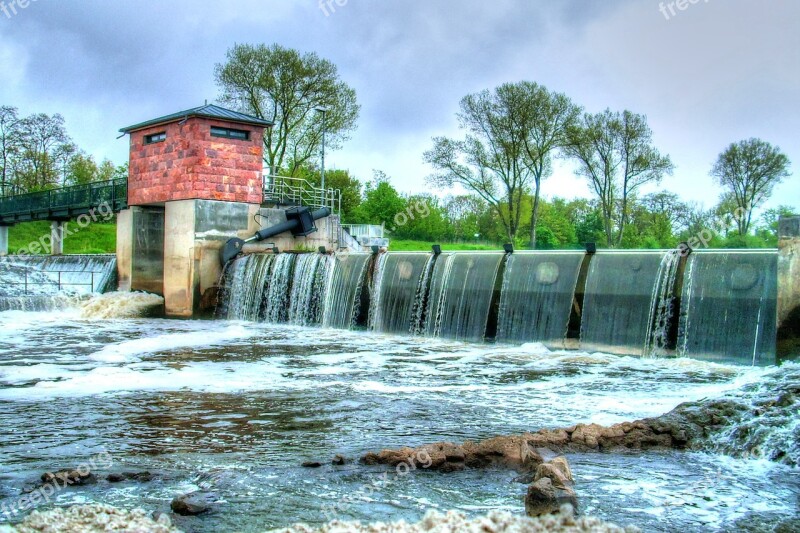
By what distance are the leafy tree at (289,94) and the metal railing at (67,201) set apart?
10645 millimetres

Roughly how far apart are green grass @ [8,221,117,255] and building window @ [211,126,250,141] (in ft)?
110

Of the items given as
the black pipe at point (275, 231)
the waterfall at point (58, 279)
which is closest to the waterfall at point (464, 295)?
the black pipe at point (275, 231)

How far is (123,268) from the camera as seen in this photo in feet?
97.1

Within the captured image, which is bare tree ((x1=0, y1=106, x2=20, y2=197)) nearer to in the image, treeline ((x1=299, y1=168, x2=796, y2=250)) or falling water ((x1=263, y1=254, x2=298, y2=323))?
treeline ((x1=299, y1=168, x2=796, y2=250))

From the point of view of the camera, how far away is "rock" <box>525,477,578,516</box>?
5.36 m

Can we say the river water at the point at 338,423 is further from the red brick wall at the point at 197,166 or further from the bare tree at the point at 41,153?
the bare tree at the point at 41,153

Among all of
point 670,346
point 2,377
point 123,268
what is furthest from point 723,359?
point 123,268

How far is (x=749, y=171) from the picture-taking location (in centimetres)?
5156

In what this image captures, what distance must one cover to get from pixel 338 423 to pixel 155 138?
2256cm

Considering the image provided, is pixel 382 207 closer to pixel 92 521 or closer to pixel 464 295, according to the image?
pixel 464 295

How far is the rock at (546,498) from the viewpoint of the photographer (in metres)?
5.36

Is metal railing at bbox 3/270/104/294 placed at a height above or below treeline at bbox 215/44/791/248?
below

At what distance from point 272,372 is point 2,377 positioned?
14.4ft

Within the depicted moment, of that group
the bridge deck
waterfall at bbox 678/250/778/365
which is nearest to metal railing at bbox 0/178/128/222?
the bridge deck
